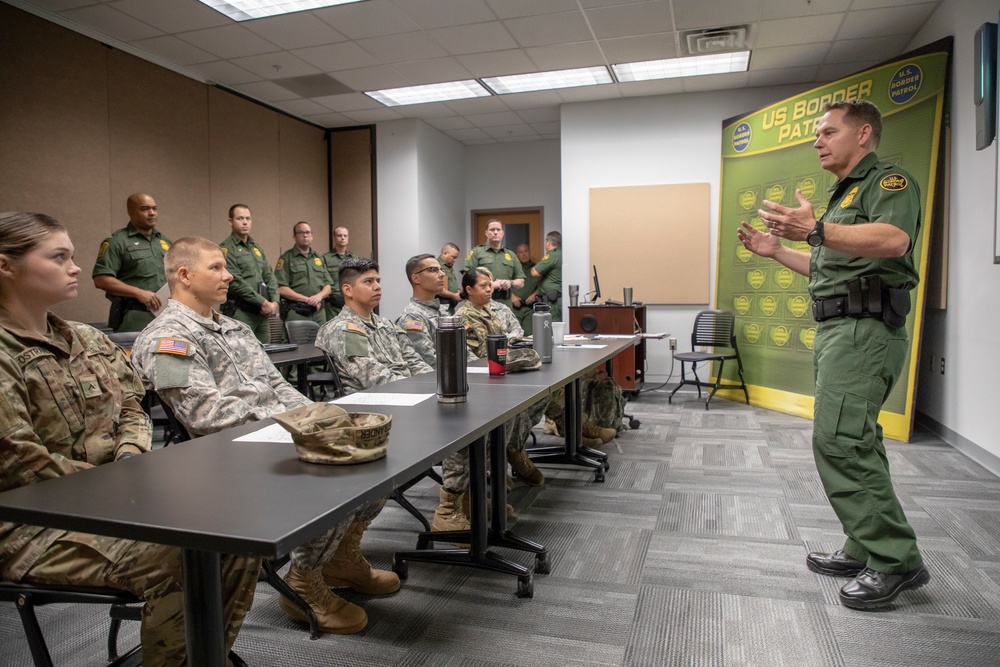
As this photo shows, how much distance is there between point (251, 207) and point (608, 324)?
12.7ft

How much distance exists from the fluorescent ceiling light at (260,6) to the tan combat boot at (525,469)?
11.2 feet

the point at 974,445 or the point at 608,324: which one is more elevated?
the point at 608,324

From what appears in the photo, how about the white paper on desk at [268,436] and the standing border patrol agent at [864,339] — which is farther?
the standing border patrol agent at [864,339]

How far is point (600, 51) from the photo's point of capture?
563cm

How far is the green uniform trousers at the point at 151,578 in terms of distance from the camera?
1.22m

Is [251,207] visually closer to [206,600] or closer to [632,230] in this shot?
[632,230]

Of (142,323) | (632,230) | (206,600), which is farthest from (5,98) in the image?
(632,230)

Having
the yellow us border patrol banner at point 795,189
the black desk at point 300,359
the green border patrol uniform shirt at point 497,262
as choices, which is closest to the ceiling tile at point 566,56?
the yellow us border patrol banner at point 795,189

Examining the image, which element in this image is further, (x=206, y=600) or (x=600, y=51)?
(x=600, y=51)

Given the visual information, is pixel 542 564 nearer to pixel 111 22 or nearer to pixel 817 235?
pixel 817 235

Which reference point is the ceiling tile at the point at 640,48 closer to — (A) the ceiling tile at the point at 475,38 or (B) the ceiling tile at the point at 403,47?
(A) the ceiling tile at the point at 475,38

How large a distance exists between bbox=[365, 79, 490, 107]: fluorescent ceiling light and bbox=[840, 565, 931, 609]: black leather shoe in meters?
5.62

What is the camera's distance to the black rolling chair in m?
5.87

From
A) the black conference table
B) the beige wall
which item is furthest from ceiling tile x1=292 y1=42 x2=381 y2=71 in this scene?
the black conference table
